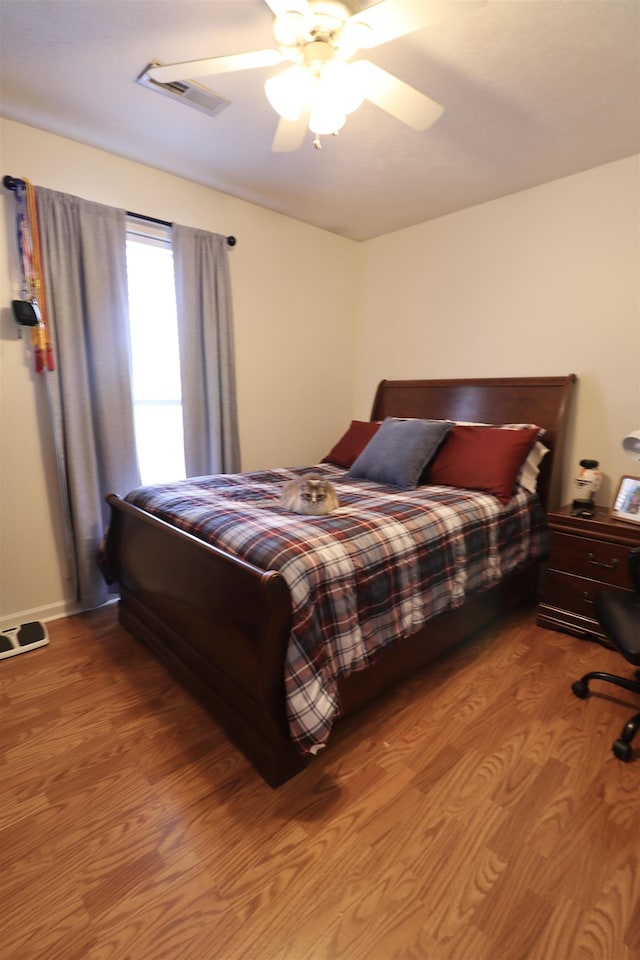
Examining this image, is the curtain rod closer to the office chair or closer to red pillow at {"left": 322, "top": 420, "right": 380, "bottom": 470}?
red pillow at {"left": 322, "top": 420, "right": 380, "bottom": 470}

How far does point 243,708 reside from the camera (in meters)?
1.58

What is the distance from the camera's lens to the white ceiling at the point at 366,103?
1572 millimetres

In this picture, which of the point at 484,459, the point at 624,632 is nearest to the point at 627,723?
the point at 624,632

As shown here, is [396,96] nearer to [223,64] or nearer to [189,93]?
[223,64]

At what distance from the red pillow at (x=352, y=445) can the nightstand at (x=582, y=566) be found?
4.23 feet

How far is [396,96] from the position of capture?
61.2 inches

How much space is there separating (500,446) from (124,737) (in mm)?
2272

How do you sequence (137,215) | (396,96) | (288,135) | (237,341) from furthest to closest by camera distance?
(237,341) → (137,215) → (288,135) → (396,96)

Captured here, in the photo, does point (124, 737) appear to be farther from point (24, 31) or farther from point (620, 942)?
point (24, 31)

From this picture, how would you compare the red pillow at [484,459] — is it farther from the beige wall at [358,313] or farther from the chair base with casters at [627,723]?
the chair base with casters at [627,723]

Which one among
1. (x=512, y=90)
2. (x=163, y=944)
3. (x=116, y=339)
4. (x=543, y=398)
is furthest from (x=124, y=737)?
(x=512, y=90)

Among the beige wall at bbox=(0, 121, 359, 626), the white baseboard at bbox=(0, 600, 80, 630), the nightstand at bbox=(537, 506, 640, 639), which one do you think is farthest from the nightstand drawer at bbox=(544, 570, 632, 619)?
the white baseboard at bbox=(0, 600, 80, 630)

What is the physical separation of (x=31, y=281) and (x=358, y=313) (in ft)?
8.29

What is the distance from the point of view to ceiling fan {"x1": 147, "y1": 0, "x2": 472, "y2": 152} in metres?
1.26
